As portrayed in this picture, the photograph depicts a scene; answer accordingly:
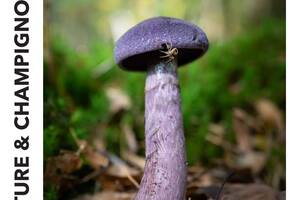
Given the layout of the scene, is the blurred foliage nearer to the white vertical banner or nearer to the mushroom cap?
the white vertical banner

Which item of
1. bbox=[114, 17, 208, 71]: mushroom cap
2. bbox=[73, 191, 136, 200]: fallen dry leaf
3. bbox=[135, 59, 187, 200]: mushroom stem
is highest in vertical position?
bbox=[114, 17, 208, 71]: mushroom cap
